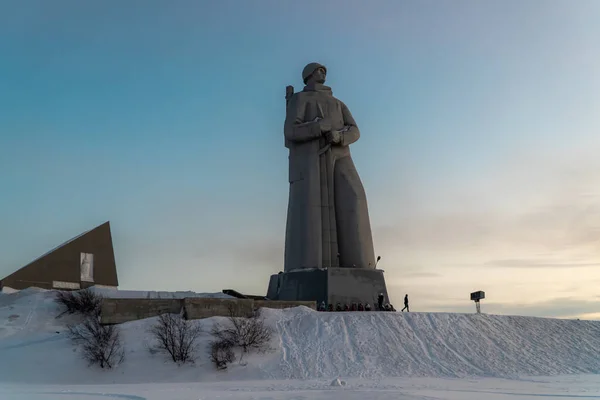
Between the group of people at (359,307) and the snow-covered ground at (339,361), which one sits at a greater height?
the group of people at (359,307)

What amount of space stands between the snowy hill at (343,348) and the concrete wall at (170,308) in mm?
754

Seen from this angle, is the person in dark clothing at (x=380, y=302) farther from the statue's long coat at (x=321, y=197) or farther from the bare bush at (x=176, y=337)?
the bare bush at (x=176, y=337)

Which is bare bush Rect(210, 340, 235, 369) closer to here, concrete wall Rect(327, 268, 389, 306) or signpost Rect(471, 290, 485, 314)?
concrete wall Rect(327, 268, 389, 306)

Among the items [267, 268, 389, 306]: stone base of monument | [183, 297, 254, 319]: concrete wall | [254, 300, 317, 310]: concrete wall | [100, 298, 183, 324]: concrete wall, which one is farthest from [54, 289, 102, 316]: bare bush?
[267, 268, 389, 306]: stone base of monument

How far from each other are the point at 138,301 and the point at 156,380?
13.6 feet

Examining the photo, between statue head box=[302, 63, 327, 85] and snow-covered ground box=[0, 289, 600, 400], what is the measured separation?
396 inches

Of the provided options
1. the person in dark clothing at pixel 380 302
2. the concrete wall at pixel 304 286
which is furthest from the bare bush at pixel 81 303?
the person in dark clothing at pixel 380 302

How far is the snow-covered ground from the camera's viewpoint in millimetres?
12734

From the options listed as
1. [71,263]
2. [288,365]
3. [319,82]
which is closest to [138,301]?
[288,365]

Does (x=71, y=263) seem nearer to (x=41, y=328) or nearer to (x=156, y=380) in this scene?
(x=41, y=328)

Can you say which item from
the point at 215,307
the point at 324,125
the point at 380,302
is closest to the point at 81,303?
the point at 215,307

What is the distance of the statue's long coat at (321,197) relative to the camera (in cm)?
2359

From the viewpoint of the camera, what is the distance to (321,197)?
24.3 m

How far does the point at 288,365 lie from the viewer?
16.6 meters
